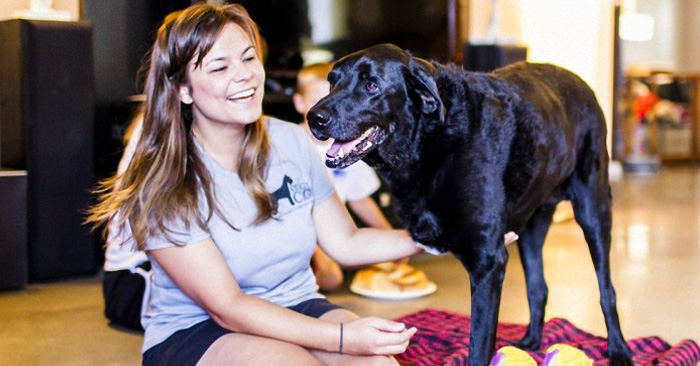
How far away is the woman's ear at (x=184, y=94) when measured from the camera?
179 centimetres

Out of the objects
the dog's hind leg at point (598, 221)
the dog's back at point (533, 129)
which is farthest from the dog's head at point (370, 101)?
the dog's hind leg at point (598, 221)

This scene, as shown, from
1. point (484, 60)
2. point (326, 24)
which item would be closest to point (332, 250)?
point (326, 24)

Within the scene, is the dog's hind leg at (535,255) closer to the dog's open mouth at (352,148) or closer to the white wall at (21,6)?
the dog's open mouth at (352,148)

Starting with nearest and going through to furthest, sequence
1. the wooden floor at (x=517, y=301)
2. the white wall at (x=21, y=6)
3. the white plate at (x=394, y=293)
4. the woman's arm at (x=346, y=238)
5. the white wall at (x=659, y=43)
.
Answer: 1. the woman's arm at (x=346, y=238)
2. the wooden floor at (x=517, y=301)
3. the white plate at (x=394, y=293)
4. the white wall at (x=21, y=6)
5. the white wall at (x=659, y=43)

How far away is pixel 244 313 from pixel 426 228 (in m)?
0.42

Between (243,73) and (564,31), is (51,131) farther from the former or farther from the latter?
(564,31)

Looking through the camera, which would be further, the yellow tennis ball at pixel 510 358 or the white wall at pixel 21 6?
the white wall at pixel 21 6

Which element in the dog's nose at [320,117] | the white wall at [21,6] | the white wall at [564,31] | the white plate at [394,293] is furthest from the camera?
the white wall at [564,31]

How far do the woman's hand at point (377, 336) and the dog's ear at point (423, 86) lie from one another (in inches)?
16.4

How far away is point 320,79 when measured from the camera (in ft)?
11.1

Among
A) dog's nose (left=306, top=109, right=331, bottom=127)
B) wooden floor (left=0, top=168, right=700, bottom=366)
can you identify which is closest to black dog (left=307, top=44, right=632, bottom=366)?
dog's nose (left=306, top=109, right=331, bottom=127)

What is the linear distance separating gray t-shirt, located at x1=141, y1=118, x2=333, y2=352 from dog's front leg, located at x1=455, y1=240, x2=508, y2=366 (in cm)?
41

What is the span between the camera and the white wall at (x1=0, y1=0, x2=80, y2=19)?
3.57 meters

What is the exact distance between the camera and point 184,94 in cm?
179
